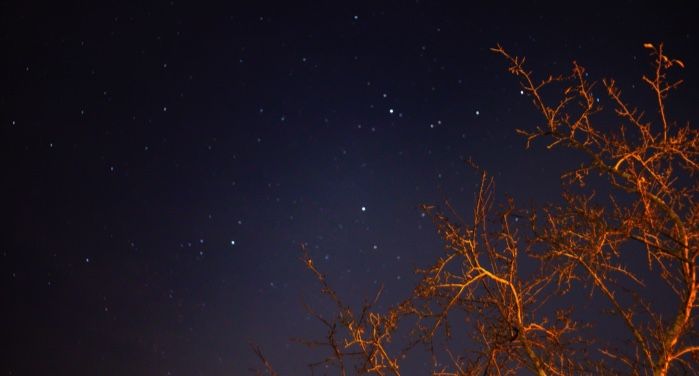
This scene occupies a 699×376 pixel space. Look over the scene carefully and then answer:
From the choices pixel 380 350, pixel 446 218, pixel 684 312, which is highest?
pixel 446 218

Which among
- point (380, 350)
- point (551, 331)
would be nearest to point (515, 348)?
point (551, 331)

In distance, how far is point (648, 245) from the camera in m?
5.47

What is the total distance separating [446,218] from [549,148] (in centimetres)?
125

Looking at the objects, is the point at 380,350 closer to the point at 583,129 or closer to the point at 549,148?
the point at 549,148

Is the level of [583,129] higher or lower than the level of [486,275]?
higher

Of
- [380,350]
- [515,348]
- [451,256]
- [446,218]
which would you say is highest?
[446,218]

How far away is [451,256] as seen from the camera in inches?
234

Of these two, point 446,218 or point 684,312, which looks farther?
point 446,218

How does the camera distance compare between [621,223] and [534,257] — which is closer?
[621,223]

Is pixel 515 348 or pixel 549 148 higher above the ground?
pixel 549 148

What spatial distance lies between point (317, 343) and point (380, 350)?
61 centimetres

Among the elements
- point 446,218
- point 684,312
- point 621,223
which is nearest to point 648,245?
point 621,223

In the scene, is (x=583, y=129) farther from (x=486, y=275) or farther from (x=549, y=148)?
(x=486, y=275)

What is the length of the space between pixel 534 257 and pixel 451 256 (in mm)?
883
